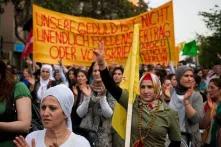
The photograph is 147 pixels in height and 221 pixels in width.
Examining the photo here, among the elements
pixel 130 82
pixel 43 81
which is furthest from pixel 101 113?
pixel 43 81

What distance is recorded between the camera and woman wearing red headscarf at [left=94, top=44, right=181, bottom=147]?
5.10 m

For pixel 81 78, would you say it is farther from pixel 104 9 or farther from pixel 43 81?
pixel 104 9

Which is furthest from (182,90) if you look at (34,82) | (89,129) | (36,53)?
(36,53)

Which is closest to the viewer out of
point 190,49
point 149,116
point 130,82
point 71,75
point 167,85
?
point 130,82

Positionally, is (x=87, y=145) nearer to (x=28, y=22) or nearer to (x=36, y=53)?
(x=36, y=53)

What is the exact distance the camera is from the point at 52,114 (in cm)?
372

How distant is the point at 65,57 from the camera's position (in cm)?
1189

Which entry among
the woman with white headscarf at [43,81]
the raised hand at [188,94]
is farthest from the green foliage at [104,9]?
the raised hand at [188,94]

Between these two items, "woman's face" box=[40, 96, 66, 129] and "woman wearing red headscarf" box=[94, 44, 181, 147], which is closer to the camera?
"woman's face" box=[40, 96, 66, 129]

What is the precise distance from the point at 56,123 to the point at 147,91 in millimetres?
1683

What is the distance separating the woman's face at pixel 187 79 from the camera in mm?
6824

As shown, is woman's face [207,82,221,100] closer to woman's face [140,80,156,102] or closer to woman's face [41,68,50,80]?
woman's face [140,80,156,102]

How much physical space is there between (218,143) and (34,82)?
5.20 meters

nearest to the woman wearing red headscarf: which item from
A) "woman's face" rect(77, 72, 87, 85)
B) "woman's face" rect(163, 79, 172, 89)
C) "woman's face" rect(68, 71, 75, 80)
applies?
"woman's face" rect(77, 72, 87, 85)
